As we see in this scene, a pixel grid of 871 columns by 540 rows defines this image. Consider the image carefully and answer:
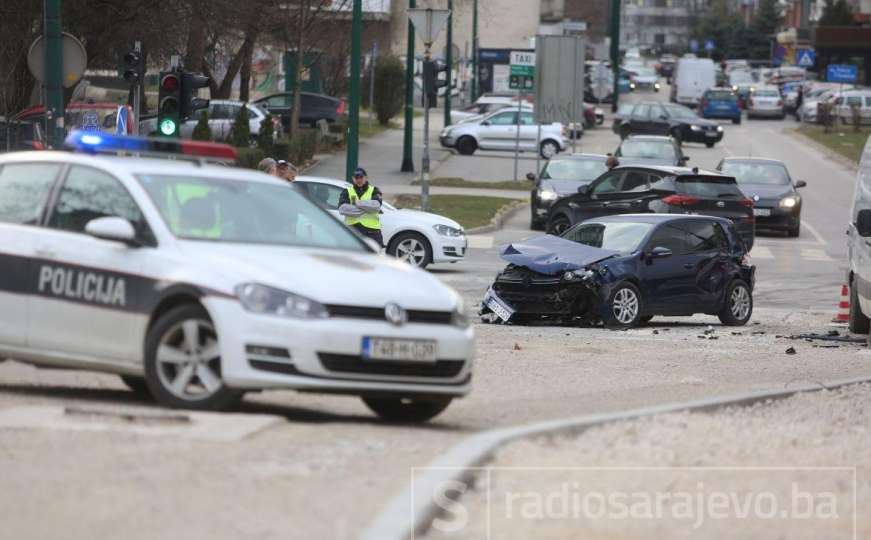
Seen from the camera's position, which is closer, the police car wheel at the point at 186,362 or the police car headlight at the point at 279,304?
the police car headlight at the point at 279,304

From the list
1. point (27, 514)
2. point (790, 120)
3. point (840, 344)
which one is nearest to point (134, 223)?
point (27, 514)

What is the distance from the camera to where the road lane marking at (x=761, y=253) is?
107 feet

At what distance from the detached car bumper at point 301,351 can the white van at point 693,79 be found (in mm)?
78960

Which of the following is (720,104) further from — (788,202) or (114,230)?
(114,230)

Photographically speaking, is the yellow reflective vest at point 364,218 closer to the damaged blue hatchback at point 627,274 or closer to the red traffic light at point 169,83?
the damaged blue hatchback at point 627,274

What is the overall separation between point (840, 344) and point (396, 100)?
4893cm

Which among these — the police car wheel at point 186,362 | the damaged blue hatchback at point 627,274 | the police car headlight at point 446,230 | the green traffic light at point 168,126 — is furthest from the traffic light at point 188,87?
the police car wheel at point 186,362

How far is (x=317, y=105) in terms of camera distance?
194 ft

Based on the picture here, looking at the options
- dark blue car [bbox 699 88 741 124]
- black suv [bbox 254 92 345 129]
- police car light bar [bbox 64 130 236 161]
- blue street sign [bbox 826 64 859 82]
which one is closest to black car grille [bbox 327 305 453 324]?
police car light bar [bbox 64 130 236 161]

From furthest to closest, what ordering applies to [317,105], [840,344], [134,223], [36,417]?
[317,105] → [840,344] → [134,223] → [36,417]

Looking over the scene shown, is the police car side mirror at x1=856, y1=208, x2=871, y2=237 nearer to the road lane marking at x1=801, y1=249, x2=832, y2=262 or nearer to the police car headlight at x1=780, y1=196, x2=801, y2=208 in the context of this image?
the road lane marking at x1=801, y1=249, x2=832, y2=262

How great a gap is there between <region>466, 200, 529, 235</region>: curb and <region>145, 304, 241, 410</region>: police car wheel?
24.6m

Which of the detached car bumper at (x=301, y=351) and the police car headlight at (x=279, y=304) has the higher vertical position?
the police car headlight at (x=279, y=304)

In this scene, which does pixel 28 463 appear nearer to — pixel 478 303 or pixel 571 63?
pixel 478 303
